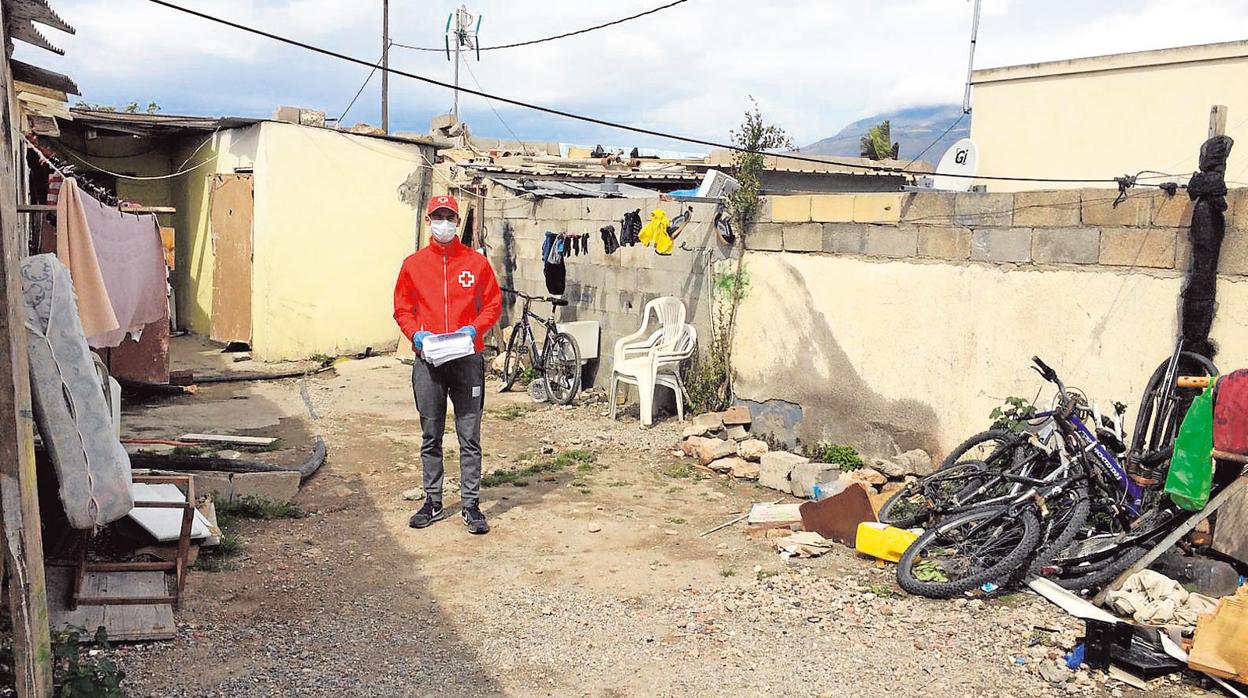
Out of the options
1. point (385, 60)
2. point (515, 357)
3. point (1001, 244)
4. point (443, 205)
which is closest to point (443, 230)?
point (443, 205)

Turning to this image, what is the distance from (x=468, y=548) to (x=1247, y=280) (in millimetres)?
4466

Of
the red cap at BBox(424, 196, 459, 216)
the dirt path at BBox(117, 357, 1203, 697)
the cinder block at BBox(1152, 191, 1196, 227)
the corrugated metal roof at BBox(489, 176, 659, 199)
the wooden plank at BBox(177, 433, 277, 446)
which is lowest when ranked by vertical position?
the dirt path at BBox(117, 357, 1203, 697)

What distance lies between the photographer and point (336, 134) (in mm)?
12438

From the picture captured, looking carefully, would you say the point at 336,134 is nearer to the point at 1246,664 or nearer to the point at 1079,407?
the point at 1079,407

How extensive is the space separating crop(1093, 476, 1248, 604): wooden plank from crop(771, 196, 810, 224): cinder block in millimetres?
3783

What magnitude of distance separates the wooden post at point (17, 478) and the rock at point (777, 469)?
4813 mm

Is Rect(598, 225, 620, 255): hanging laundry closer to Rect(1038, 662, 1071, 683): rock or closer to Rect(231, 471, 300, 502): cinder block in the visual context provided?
Rect(231, 471, 300, 502): cinder block

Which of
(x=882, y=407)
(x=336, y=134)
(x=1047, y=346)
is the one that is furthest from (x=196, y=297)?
(x=1047, y=346)

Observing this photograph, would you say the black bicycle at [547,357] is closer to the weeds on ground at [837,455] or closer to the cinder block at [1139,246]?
the weeds on ground at [837,455]

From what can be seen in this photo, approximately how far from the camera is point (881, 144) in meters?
17.5

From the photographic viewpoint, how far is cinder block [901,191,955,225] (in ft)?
Result: 21.9

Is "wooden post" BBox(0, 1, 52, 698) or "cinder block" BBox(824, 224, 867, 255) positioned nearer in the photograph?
"wooden post" BBox(0, 1, 52, 698)

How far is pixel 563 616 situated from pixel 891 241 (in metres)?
3.90

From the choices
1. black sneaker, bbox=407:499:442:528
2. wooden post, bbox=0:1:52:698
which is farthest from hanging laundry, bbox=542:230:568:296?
wooden post, bbox=0:1:52:698
